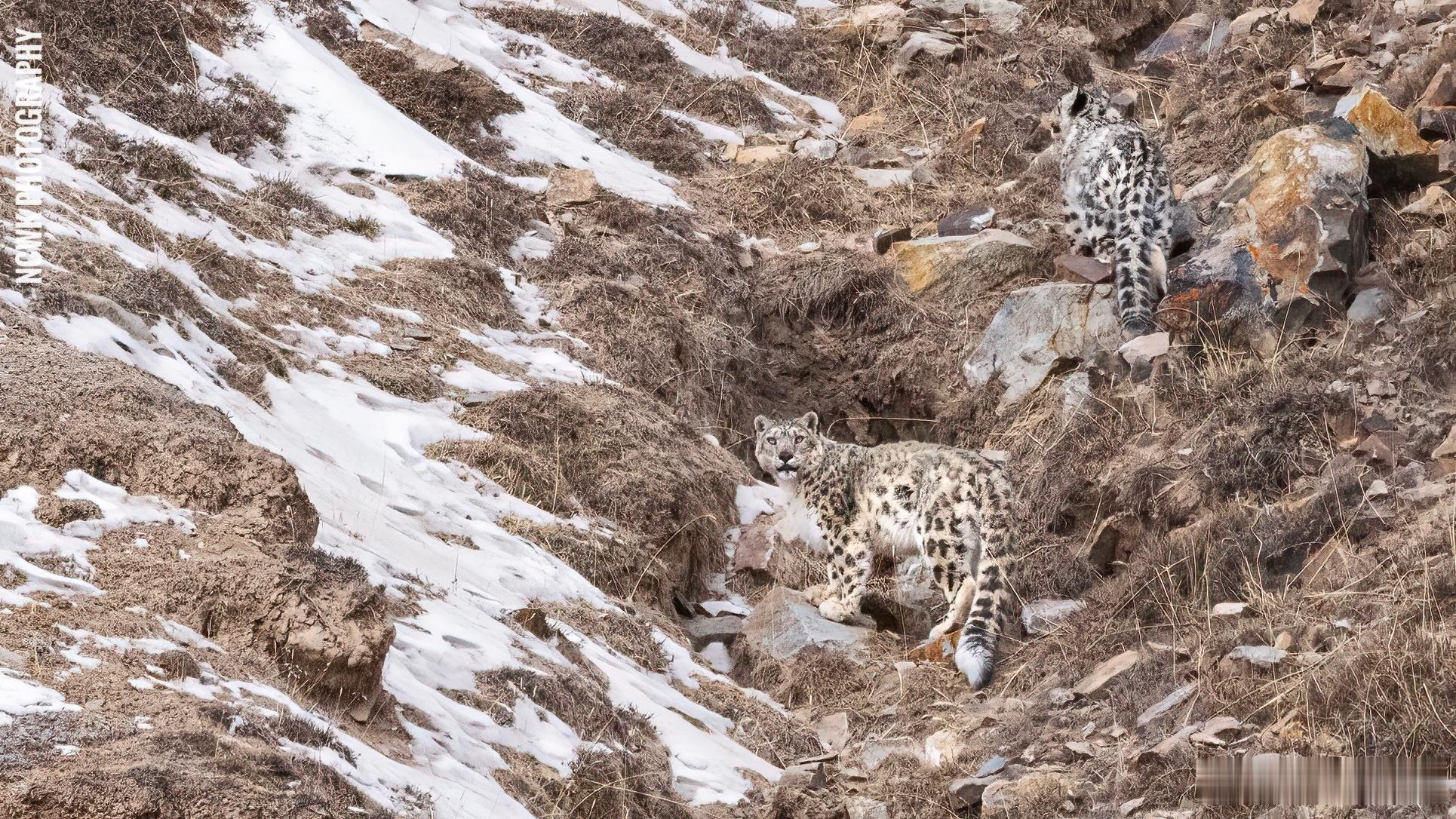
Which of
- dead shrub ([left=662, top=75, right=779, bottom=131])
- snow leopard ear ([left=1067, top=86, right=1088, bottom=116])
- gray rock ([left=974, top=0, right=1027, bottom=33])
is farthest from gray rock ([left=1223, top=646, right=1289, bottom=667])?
gray rock ([left=974, top=0, right=1027, bottom=33])

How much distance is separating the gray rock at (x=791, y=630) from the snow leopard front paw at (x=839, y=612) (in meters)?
0.15

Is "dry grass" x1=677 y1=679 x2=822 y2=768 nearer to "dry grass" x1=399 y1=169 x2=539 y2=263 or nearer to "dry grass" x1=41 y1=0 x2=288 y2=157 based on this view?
"dry grass" x1=399 y1=169 x2=539 y2=263

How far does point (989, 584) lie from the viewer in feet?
34.6

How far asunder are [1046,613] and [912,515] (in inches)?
66.2

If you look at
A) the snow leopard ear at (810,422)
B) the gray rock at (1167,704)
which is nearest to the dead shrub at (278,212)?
the snow leopard ear at (810,422)

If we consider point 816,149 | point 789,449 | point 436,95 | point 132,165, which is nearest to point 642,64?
point 816,149

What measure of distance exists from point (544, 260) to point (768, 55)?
27.6 feet

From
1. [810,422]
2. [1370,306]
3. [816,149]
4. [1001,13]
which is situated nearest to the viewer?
[1370,306]

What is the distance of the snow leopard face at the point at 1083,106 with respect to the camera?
16.3 metres

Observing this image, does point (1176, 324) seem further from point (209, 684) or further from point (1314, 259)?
point (209, 684)

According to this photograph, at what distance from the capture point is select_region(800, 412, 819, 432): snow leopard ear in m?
13.0

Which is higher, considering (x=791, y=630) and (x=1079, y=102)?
(x=1079, y=102)

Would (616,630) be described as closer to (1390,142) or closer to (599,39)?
(1390,142)

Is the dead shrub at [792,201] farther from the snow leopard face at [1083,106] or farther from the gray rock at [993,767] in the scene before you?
the gray rock at [993,767]
